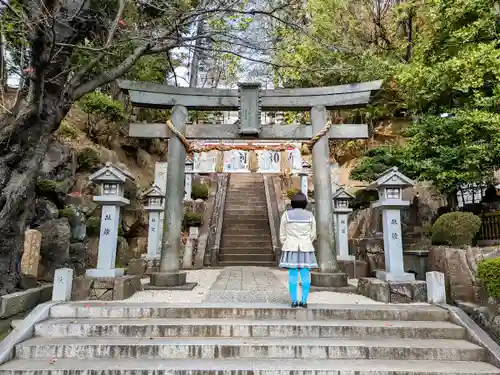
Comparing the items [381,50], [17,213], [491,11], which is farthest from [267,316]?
[381,50]

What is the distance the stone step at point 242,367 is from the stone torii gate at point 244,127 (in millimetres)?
3330

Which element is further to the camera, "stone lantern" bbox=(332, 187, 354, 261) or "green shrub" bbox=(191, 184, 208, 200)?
"green shrub" bbox=(191, 184, 208, 200)

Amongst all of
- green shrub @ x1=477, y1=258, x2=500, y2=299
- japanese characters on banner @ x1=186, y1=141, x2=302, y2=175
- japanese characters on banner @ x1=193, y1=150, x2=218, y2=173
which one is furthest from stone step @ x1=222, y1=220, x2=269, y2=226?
green shrub @ x1=477, y1=258, x2=500, y2=299

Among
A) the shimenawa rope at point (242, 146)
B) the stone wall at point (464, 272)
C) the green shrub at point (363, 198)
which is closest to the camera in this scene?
the stone wall at point (464, 272)

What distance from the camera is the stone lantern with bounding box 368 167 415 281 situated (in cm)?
605

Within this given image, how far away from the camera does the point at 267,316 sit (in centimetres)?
494

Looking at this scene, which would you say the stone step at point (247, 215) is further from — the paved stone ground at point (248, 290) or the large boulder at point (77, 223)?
the paved stone ground at point (248, 290)

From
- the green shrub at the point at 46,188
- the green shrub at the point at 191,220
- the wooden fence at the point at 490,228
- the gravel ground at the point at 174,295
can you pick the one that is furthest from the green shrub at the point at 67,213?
the wooden fence at the point at 490,228

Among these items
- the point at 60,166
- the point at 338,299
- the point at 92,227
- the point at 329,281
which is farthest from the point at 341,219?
the point at 60,166

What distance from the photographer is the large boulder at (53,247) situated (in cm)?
883

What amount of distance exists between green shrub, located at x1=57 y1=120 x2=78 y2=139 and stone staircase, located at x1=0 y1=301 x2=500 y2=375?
11.4 metres

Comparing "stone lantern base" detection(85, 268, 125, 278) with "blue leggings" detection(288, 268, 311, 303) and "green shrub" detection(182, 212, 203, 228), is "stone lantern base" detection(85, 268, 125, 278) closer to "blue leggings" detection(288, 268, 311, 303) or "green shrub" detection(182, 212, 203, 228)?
"blue leggings" detection(288, 268, 311, 303)

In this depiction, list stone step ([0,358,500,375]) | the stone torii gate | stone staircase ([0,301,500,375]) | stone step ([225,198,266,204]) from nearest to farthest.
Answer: stone step ([0,358,500,375]), stone staircase ([0,301,500,375]), the stone torii gate, stone step ([225,198,266,204])

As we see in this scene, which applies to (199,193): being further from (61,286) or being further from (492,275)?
(492,275)
